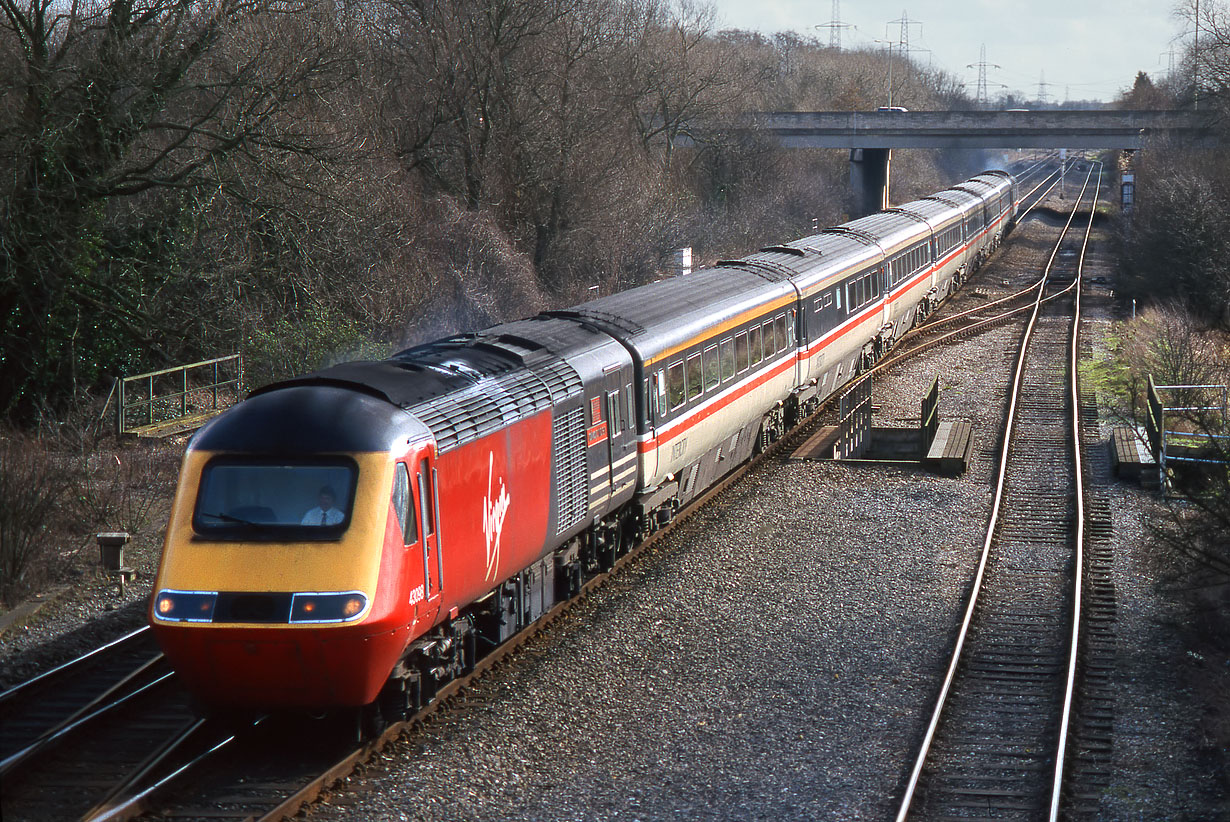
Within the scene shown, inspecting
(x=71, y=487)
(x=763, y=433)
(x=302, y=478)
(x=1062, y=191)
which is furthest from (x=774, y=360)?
(x=1062, y=191)

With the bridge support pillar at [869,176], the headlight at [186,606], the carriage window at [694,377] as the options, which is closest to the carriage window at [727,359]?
the carriage window at [694,377]

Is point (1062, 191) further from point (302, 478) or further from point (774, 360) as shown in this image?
point (302, 478)

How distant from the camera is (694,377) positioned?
52.6 ft

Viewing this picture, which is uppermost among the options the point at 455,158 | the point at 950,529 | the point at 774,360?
the point at 455,158

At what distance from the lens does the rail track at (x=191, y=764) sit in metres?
8.39

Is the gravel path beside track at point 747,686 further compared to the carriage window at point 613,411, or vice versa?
the carriage window at point 613,411

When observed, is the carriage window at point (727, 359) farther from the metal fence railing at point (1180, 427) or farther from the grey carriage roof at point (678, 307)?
the metal fence railing at point (1180, 427)

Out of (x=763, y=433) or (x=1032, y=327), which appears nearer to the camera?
(x=763, y=433)

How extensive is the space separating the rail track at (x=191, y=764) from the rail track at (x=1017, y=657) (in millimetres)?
4108

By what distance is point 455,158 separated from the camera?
33.9 meters

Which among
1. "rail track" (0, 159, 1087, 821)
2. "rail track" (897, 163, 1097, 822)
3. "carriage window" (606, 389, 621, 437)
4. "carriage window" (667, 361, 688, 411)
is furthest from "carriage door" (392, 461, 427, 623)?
"carriage window" (667, 361, 688, 411)

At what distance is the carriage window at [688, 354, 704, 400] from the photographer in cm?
1585

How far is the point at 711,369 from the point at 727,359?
76 cm

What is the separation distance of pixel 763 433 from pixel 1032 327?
16570mm
